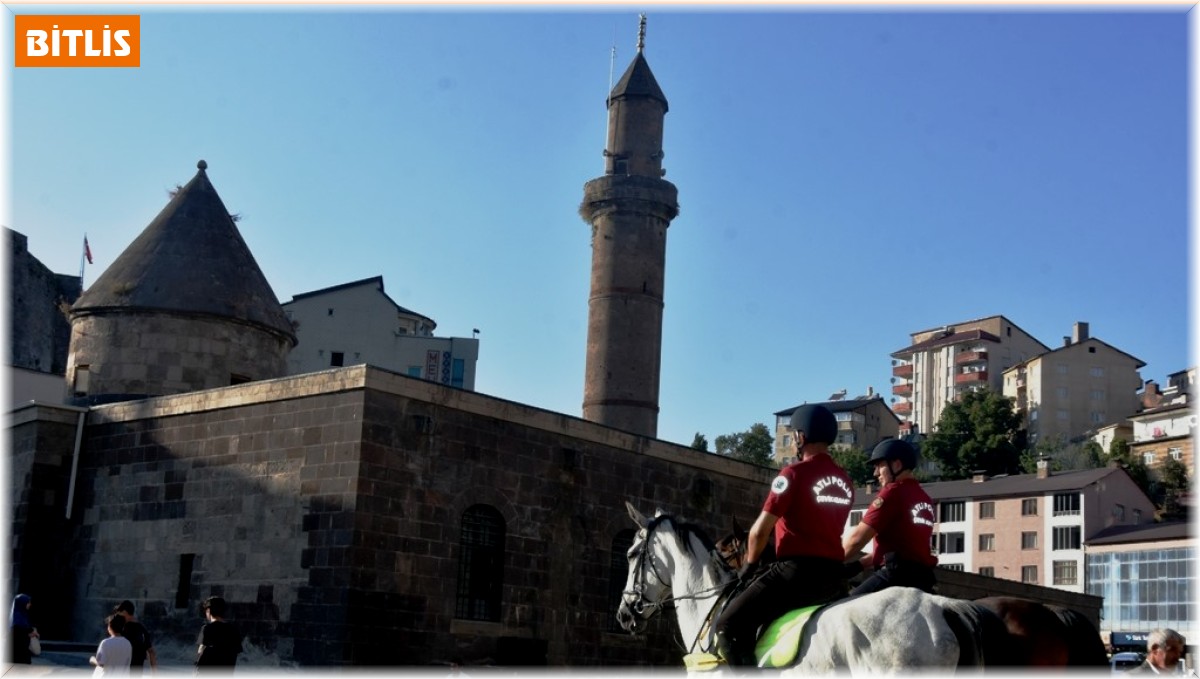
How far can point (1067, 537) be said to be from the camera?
2223 inches

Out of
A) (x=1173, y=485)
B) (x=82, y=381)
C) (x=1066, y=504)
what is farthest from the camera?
(x=1173, y=485)

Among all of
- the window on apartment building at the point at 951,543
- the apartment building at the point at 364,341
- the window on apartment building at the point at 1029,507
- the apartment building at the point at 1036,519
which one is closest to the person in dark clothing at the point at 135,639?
the apartment building at the point at 364,341

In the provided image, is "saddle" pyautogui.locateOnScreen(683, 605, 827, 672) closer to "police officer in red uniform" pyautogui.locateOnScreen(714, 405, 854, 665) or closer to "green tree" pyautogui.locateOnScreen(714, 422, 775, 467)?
"police officer in red uniform" pyautogui.locateOnScreen(714, 405, 854, 665)

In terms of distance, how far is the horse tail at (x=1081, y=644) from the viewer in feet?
22.5

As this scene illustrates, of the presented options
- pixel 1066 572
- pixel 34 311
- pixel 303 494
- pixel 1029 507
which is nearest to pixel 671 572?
pixel 303 494

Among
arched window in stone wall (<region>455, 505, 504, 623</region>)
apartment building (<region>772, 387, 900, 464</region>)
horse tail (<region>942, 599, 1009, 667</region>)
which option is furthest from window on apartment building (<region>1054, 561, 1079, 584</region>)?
horse tail (<region>942, 599, 1009, 667</region>)

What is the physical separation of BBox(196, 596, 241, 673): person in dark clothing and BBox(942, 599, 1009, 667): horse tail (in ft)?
17.7

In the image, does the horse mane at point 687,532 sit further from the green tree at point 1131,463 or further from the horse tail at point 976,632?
the green tree at point 1131,463

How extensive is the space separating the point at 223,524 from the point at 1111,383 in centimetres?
7702

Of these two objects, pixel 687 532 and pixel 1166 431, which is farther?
pixel 1166 431

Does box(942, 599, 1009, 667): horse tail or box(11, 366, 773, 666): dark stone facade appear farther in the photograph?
box(11, 366, 773, 666): dark stone facade

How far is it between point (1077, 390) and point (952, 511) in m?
25.8

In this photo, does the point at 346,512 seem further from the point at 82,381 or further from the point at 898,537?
the point at 898,537

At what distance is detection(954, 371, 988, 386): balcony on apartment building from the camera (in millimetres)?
92812
